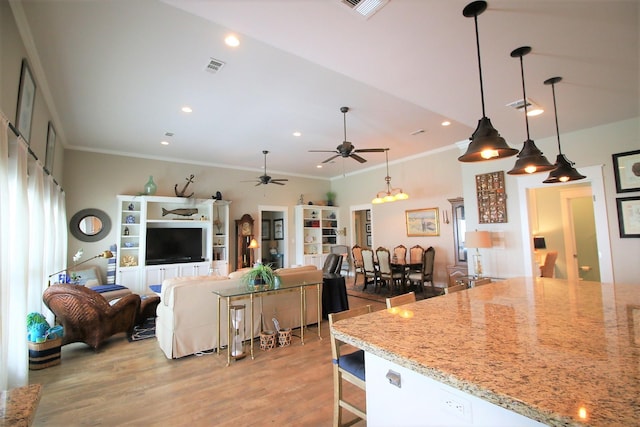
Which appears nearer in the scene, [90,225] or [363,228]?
[90,225]

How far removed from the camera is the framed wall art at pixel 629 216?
3875mm

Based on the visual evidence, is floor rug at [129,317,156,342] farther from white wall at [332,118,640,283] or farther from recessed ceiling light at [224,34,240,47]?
white wall at [332,118,640,283]

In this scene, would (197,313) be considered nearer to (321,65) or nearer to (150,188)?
(321,65)

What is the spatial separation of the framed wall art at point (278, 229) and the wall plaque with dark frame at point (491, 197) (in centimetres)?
557

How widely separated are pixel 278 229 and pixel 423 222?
4387mm

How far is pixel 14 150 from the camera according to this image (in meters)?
2.39

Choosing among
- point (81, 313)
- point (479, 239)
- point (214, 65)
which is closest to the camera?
point (214, 65)

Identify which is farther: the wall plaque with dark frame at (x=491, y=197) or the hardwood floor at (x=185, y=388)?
the wall plaque with dark frame at (x=491, y=197)

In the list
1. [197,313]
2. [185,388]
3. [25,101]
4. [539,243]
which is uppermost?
[25,101]

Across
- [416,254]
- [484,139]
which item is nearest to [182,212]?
[416,254]

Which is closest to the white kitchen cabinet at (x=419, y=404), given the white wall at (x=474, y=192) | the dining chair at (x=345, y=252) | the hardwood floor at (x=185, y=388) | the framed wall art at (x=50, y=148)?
the hardwood floor at (x=185, y=388)

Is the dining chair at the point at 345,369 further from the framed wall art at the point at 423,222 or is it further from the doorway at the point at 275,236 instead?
the doorway at the point at 275,236

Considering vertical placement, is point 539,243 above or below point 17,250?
below

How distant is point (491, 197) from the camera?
511cm
